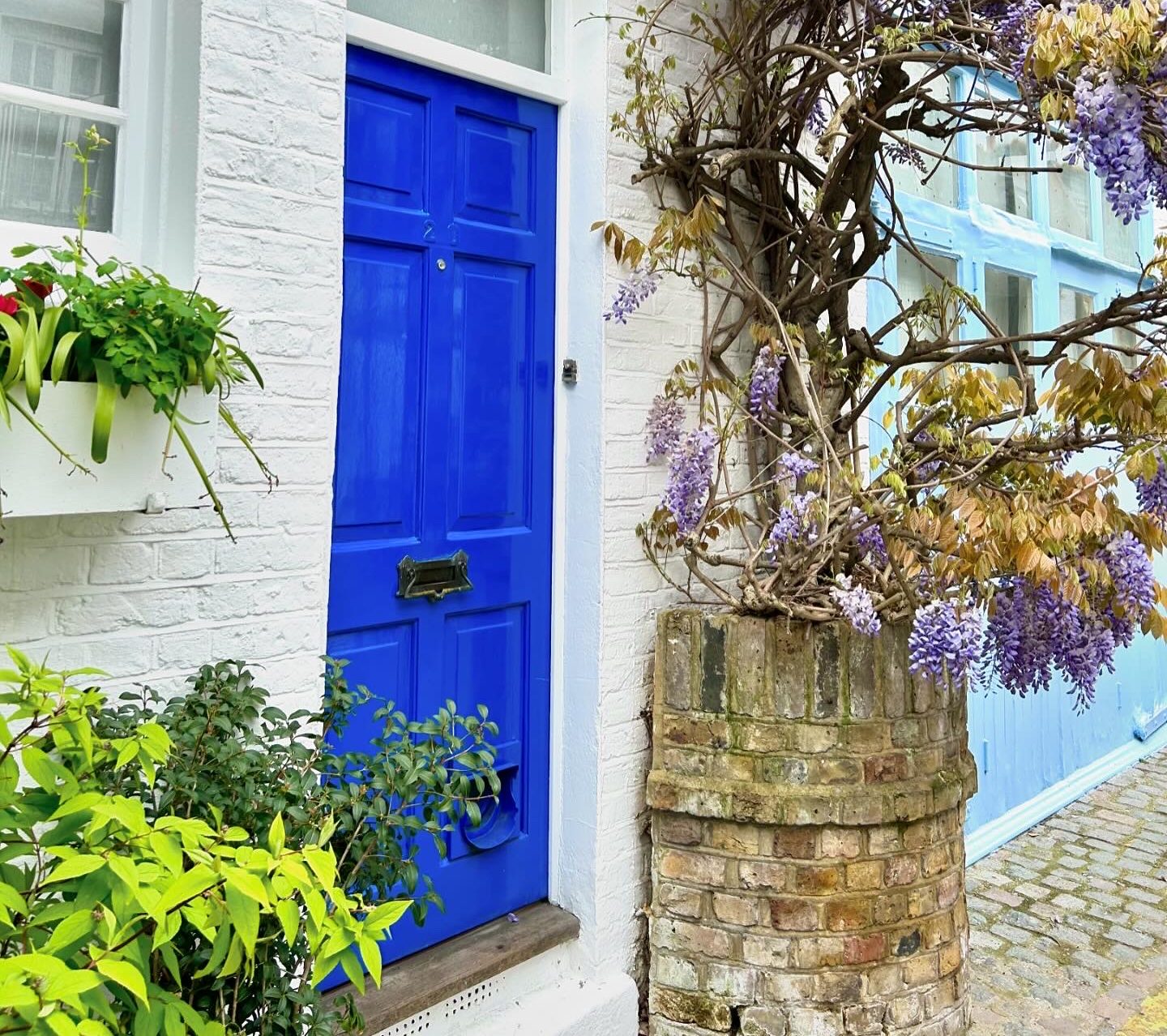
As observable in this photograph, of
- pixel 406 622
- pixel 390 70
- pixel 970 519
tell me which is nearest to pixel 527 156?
pixel 390 70

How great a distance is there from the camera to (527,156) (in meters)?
2.94

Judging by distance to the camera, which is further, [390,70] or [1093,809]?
[1093,809]

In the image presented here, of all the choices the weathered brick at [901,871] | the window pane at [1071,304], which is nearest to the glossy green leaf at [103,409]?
the weathered brick at [901,871]

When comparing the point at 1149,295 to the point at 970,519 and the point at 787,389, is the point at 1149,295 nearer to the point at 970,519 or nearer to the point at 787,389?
the point at 970,519

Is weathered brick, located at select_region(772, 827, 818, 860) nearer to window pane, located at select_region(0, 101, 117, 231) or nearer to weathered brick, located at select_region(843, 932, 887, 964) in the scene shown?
weathered brick, located at select_region(843, 932, 887, 964)

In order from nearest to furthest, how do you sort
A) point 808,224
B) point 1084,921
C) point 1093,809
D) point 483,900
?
point 483,900
point 808,224
point 1084,921
point 1093,809

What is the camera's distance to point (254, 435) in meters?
2.22

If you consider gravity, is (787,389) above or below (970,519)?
above

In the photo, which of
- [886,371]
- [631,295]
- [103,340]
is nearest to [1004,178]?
[886,371]

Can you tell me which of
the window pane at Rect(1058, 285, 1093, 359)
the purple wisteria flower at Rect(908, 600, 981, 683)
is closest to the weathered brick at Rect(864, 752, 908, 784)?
the purple wisteria flower at Rect(908, 600, 981, 683)

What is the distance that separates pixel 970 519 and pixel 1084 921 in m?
2.59

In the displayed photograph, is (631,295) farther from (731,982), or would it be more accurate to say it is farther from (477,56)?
(731,982)

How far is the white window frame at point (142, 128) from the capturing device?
2127 mm

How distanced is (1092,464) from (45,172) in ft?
18.4
